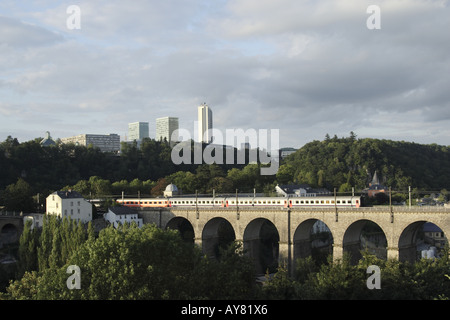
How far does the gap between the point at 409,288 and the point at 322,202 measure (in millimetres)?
21657

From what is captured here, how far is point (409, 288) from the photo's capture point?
1345 inches

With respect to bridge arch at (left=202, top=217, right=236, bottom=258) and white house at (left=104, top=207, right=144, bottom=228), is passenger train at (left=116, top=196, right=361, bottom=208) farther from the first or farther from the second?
white house at (left=104, top=207, right=144, bottom=228)

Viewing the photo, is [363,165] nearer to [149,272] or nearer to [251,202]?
[251,202]

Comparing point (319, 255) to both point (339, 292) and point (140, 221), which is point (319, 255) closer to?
point (140, 221)

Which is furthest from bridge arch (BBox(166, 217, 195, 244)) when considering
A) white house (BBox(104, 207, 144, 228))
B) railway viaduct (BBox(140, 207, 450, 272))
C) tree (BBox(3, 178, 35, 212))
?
tree (BBox(3, 178, 35, 212))

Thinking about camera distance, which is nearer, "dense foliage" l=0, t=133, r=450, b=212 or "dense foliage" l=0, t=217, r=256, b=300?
"dense foliage" l=0, t=217, r=256, b=300

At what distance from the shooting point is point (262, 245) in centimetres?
7094

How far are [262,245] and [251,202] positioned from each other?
435 inches

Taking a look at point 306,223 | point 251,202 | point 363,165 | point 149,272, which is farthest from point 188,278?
point 363,165

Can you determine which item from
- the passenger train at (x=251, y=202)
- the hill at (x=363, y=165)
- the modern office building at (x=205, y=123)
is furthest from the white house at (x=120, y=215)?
the modern office building at (x=205, y=123)

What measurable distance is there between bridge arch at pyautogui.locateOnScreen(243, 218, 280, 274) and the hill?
36.2m

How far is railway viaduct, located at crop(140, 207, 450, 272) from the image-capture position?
47969 mm

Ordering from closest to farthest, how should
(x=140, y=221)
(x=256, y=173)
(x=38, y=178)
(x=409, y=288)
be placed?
(x=409, y=288) → (x=140, y=221) → (x=38, y=178) → (x=256, y=173)
